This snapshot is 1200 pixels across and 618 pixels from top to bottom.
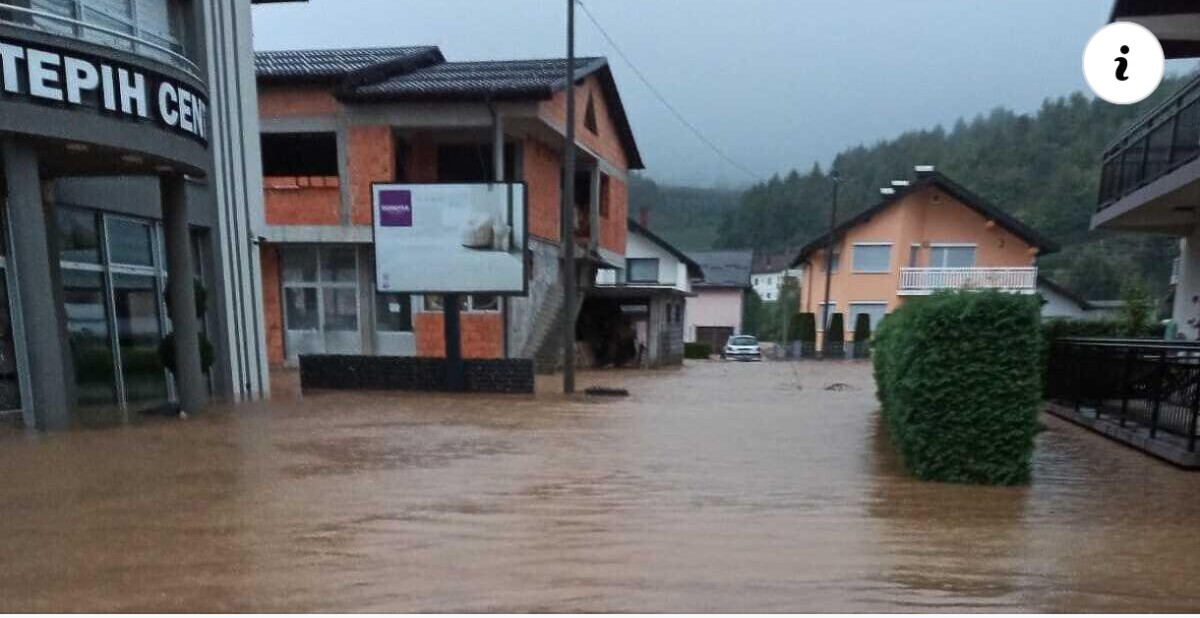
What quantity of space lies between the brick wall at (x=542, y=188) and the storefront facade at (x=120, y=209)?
26.7ft

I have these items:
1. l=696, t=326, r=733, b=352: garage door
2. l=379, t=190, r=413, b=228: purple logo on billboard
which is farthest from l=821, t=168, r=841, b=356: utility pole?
l=379, t=190, r=413, b=228: purple logo on billboard

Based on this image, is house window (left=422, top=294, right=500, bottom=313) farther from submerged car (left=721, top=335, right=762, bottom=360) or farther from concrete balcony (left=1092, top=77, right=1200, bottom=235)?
submerged car (left=721, top=335, right=762, bottom=360)

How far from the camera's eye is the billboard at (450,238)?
44.6 feet

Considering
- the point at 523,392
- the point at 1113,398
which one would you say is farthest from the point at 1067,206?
Answer: the point at 523,392

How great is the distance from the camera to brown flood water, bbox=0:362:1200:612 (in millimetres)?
3248

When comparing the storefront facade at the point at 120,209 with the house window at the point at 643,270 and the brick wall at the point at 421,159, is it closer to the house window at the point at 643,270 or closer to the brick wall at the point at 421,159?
the brick wall at the point at 421,159

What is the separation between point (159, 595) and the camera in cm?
321

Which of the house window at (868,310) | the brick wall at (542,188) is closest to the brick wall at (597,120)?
the brick wall at (542,188)

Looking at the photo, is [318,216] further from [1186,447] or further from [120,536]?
[1186,447]

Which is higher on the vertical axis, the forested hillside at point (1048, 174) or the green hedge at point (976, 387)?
the forested hillside at point (1048, 174)

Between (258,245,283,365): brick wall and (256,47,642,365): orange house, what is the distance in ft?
0.10

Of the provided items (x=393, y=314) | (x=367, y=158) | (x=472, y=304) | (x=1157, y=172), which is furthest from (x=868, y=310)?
(x=367, y=158)

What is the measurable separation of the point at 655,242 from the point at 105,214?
35.5 meters

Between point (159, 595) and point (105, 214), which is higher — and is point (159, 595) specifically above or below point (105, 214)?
below
